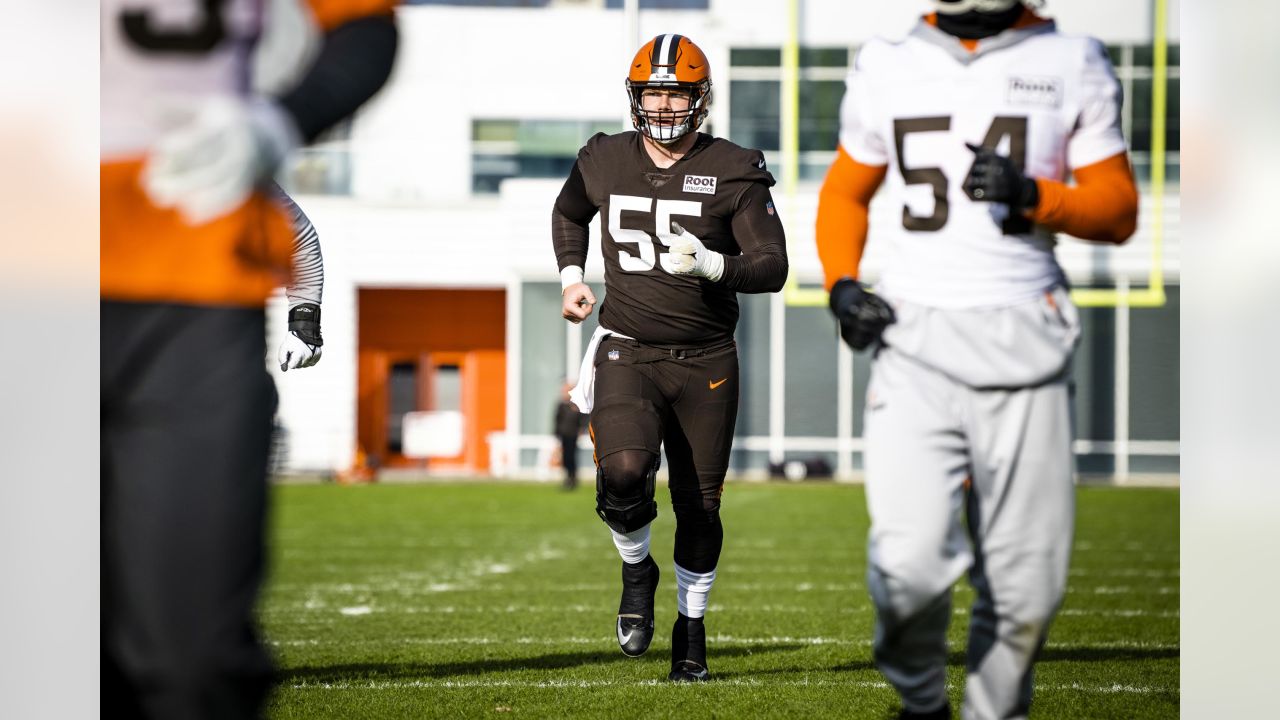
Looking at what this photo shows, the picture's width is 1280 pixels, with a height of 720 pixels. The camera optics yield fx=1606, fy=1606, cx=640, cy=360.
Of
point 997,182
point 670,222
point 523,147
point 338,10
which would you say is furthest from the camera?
point 523,147

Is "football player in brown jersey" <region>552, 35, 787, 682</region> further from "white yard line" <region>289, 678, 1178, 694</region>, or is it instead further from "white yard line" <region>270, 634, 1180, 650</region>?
"white yard line" <region>270, 634, 1180, 650</region>

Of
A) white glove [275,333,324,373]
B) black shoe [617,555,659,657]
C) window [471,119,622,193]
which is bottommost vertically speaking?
black shoe [617,555,659,657]

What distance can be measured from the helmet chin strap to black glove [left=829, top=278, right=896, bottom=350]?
67 cm

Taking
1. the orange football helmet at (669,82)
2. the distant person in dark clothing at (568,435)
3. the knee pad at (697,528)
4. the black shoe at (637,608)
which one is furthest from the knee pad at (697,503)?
the distant person in dark clothing at (568,435)

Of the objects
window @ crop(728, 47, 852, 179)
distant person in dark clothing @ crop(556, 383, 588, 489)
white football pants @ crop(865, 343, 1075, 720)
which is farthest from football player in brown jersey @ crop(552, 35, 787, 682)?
window @ crop(728, 47, 852, 179)

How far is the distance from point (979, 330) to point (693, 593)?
2.50 metres

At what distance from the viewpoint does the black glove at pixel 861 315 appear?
12.8ft

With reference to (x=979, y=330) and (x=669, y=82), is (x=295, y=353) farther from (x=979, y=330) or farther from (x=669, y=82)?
(x=669, y=82)

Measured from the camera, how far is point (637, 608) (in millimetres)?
6059

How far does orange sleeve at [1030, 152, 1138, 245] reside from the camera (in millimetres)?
3791

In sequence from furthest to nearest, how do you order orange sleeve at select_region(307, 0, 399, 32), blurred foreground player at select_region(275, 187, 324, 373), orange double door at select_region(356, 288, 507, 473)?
1. orange double door at select_region(356, 288, 507, 473)
2. blurred foreground player at select_region(275, 187, 324, 373)
3. orange sleeve at select_region(307, 0, 399, 32)

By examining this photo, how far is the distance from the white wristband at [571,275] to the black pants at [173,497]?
3.01 meters

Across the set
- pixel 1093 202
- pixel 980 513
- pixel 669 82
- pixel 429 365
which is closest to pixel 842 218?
pixel 1093 202
